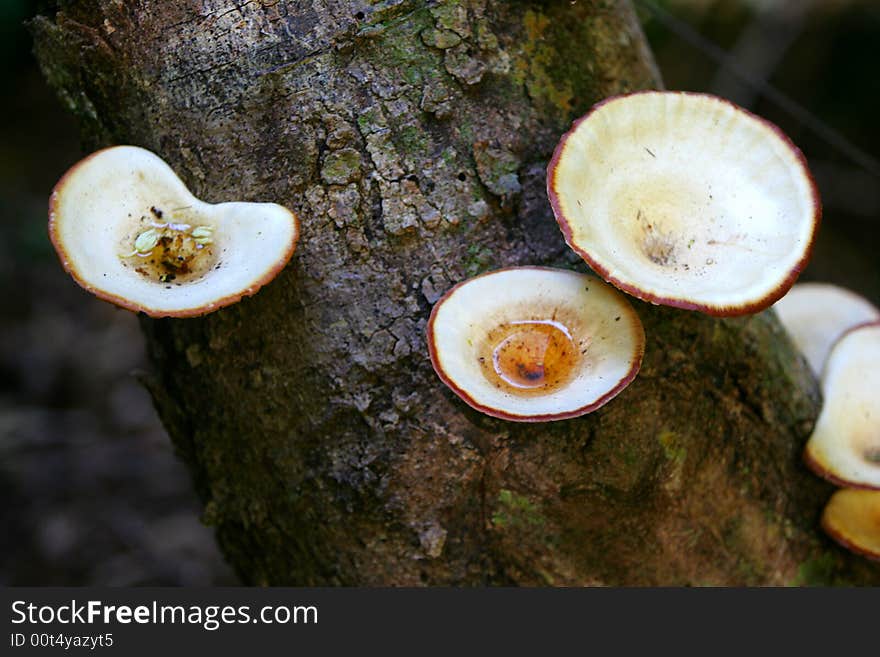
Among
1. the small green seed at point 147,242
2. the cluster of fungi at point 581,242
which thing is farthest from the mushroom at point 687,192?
the small green seed at point 147,242

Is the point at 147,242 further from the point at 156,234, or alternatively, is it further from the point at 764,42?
the point at 764,42

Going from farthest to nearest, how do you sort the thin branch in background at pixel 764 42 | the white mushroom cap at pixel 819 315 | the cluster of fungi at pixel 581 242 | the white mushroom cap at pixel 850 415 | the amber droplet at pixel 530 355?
the thin branch in background at pixel 764 42 → the white mushroom cap at pixel 819 315 → the white mushroom cap at pixel 850 415 → the amber droplet at pixel 530 355 → the cluster of fungi at pixel 581 242

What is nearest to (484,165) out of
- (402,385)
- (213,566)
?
(402,385)

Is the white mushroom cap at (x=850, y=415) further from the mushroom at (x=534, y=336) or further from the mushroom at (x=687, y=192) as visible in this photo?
the mushroom at (x=534, y=336)

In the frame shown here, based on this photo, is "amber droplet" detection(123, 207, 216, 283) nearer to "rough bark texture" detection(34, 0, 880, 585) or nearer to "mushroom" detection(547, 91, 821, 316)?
"rough bark texture" detection(34, 0, 880, 585)

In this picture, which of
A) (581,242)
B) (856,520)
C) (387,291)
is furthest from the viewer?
(856,520)

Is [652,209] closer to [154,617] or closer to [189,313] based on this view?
[189,313]

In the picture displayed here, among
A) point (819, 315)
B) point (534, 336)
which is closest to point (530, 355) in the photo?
point (534, 336)
